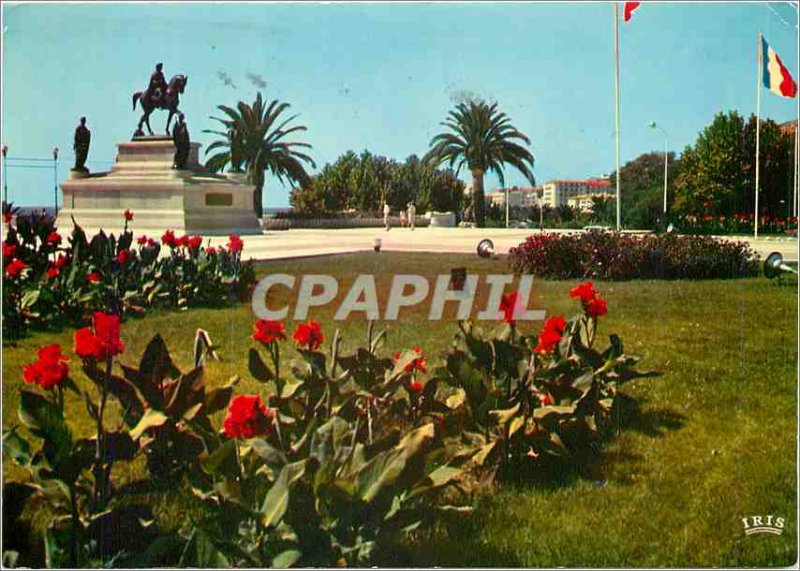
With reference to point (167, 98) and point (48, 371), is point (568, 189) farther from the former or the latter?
point (48, 371)

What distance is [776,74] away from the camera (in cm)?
255

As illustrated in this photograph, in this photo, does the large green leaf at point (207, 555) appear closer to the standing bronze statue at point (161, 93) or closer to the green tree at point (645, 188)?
the standing bronze statue at point (161, 93)

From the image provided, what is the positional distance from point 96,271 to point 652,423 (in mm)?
2640

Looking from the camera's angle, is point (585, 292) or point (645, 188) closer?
point (585, 292)

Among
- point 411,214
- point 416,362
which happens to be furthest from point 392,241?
point 416,362

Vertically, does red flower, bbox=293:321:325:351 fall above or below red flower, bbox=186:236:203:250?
below

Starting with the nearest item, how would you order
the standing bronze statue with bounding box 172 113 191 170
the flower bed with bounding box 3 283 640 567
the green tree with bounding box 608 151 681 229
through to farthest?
the flower bed with bounding box 3 283 640 567 < the standing bronze statue with bounding box 172 113 191 170 < the green tree with bounding box 608 151 681 229

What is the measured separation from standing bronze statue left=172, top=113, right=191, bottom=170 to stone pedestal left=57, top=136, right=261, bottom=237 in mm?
23

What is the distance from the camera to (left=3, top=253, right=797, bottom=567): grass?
7.68ft

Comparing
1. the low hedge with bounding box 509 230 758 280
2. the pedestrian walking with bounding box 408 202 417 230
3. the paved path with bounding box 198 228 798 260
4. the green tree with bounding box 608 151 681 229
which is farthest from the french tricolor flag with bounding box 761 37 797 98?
the pedestrian walking with bounding box 408 202 417 230

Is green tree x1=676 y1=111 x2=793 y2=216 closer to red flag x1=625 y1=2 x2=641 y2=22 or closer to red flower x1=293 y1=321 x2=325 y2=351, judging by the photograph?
red flag x1=625 y1=2 x2=641 y2=22

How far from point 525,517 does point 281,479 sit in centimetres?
96

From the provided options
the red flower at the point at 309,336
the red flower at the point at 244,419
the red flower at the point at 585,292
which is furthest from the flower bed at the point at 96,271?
the red flower at the point at 585,292

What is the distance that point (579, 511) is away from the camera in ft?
8.17
